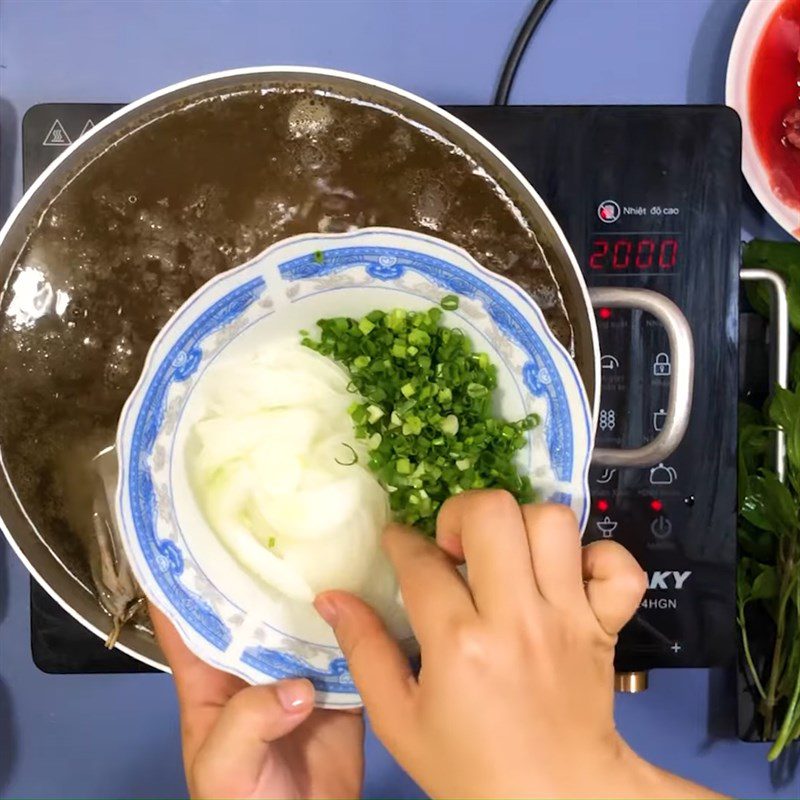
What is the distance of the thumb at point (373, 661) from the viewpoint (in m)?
0.67

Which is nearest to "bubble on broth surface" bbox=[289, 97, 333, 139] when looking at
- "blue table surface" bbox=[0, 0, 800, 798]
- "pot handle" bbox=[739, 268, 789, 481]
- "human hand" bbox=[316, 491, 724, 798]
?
"blue table surface" bbox=[0, 0, 800, 798]

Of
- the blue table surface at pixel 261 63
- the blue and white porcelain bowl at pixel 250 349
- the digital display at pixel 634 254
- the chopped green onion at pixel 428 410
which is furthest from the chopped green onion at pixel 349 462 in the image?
the blue table surface at pixel 261 63

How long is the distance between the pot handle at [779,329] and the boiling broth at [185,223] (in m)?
0.33

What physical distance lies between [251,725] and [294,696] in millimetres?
49

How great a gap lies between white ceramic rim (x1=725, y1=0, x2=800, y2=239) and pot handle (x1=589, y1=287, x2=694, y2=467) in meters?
0.34

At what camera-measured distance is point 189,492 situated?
2.69 feet

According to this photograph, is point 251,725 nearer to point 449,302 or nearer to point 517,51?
point 449,302

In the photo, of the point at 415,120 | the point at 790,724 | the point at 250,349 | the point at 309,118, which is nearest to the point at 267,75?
the point at 309,118

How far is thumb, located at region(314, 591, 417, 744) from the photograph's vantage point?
67cm

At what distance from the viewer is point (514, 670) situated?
61cm

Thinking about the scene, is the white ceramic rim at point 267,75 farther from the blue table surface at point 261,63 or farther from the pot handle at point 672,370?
the blue table surface at point 261,63

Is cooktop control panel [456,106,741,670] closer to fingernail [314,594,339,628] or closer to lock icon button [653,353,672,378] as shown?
lock icon button [653,353,672,378]

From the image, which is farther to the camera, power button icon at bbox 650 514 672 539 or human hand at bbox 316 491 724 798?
power button icon at bbox 650 514 672 539

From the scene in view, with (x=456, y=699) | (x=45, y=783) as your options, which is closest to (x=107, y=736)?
(x=45, y=783)
